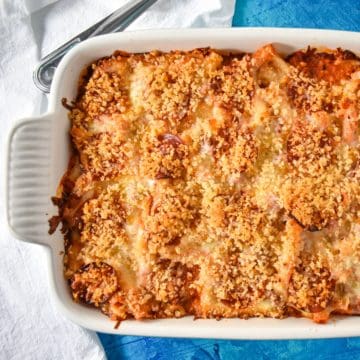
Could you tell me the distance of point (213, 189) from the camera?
5.69ft

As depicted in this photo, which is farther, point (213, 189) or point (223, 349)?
point (223, 349)

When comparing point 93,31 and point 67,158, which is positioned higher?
point 93,31

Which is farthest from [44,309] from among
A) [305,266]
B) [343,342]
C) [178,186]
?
[343,342]

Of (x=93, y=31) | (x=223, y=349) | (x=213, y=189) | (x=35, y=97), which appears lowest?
(x=223, y=349)

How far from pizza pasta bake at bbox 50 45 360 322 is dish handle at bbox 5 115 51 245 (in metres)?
0.05

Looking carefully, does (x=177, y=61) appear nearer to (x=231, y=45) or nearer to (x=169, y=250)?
(x=231, y=45)

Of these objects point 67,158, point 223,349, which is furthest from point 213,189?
point 223,349

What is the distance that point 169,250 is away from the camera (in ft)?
5.66

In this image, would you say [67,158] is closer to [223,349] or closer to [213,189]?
[213,189]

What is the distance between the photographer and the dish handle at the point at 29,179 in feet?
5.34

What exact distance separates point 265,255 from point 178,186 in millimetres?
317

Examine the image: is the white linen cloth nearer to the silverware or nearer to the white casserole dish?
the silverware

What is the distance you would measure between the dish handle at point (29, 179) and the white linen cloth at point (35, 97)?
0.36 m

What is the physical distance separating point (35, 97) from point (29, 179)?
47 centimetres
